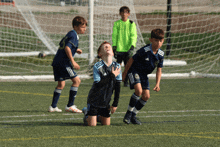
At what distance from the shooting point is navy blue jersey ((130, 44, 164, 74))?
4535 mm

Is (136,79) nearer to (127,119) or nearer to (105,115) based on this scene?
(127,119)

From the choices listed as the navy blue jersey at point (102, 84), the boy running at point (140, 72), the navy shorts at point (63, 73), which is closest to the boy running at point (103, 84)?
the navy blue jersey at point (102, 84)

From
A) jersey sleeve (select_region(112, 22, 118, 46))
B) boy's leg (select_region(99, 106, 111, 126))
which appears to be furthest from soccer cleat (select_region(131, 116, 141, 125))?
jersey sleeve (select_region(112, 22, 118, 46))

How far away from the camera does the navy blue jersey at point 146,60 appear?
4.54m

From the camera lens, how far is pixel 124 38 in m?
7.78

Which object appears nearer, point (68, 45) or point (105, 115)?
point (105, 115)

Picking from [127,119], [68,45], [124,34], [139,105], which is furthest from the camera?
[124,34]

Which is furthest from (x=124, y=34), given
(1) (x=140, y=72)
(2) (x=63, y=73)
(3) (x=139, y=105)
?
(3) (x=139, y=105)

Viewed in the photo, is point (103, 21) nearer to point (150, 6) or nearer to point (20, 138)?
point (150, 6)

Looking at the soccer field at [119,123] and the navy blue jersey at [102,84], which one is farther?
the navy blue jersey at [102,84]

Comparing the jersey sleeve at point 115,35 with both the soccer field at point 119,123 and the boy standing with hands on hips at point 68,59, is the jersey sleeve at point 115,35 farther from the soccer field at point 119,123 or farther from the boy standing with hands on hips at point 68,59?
the boy standing with hands on hips at point 68,59

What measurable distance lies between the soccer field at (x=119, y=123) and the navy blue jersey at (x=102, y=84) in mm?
336

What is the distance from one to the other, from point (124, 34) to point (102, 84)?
12.1 feet

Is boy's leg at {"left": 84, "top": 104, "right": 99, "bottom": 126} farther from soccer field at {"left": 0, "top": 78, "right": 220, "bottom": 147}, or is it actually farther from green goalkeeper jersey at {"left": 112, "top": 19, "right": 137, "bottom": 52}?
green goalkeeper jersey at {"left": 112, "top": 19, "right": 137, "bottom": 52}
